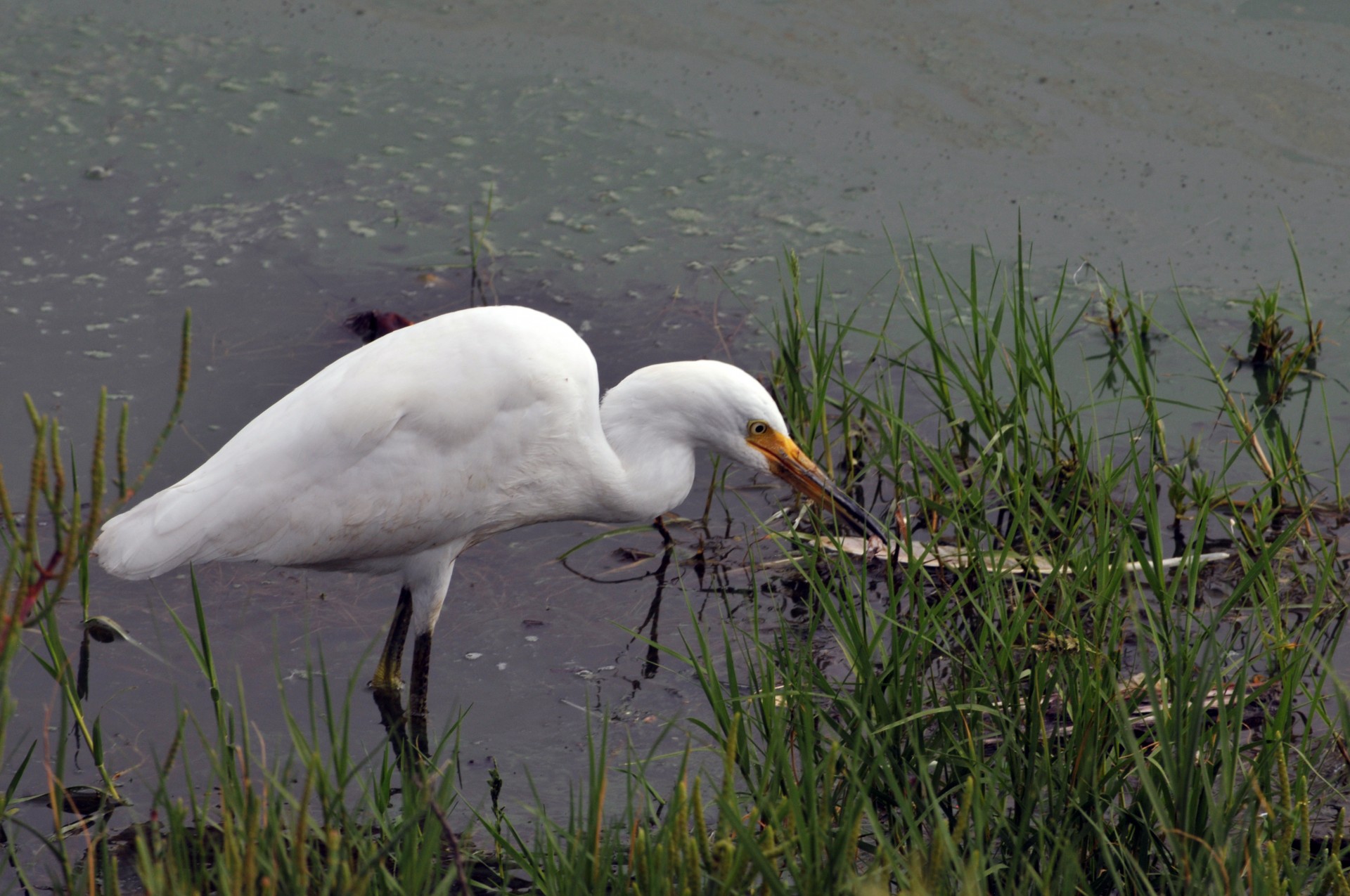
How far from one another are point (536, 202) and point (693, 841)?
4110mm

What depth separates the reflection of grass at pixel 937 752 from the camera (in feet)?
6.35

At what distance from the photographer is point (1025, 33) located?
635 centimetres

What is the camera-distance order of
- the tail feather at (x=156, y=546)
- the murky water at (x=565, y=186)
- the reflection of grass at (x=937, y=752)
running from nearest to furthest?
1. the reflection of grass at (x=937, y=752)
2. the tail feather at (x=156, y=546)
3. the murky water at (x=565, y=186)

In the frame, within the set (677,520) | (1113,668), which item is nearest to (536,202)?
(677,520)

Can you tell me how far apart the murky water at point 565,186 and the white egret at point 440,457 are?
1.36 feet

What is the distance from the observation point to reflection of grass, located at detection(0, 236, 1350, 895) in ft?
6.35

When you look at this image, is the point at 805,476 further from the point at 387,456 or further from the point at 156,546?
the point at 156,546

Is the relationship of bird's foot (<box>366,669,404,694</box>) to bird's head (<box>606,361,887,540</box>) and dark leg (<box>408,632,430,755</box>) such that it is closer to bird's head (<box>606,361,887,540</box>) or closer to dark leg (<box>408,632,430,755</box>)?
dark leg (<box>408,632,430,755</box>)

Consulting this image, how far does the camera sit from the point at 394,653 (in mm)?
3637

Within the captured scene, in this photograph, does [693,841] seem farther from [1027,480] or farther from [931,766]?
[1027,480]

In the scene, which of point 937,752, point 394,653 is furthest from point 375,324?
point 937,752

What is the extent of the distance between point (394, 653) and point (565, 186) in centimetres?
259

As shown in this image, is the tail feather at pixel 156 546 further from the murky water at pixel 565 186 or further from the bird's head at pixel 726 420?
the bird's head at pixel 726 420

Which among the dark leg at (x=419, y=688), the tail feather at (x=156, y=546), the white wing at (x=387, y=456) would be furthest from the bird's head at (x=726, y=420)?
the tail feather at (x=156, y=546)
